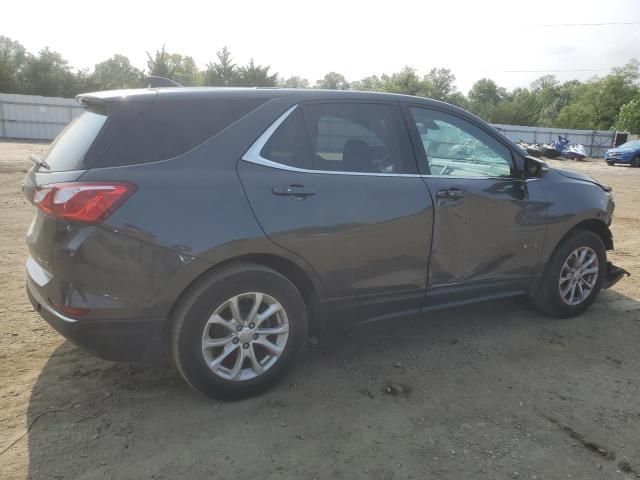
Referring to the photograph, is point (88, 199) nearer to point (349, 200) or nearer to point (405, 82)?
point (349, 200)

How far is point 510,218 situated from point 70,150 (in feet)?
10.0

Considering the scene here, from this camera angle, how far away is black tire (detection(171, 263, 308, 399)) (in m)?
2.83

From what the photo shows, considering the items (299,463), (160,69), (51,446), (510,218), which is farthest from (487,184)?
(160,69)

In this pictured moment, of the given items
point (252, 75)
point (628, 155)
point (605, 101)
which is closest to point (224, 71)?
point (252, 75)

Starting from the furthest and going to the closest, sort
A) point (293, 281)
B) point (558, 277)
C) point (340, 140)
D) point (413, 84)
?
point (413, 84) < point (558, 277) < point (340, 140) < point (293, 281)

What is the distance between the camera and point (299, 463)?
2.57 metres

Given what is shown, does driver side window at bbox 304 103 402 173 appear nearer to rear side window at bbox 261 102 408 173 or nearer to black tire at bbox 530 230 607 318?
rear side window at bbox 261 102 408 173

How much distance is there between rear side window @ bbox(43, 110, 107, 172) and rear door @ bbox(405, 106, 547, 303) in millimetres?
2039

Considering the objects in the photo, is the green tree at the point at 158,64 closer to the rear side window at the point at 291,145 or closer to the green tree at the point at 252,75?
the green tree at the point at 252,75

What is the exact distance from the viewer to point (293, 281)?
10.7 ft

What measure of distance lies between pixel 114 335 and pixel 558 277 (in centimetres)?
350

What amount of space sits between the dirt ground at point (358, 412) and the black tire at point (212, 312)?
125 mm

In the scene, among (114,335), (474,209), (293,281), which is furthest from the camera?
(474,209)

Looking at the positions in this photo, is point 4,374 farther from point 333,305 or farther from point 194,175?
point 333,305
